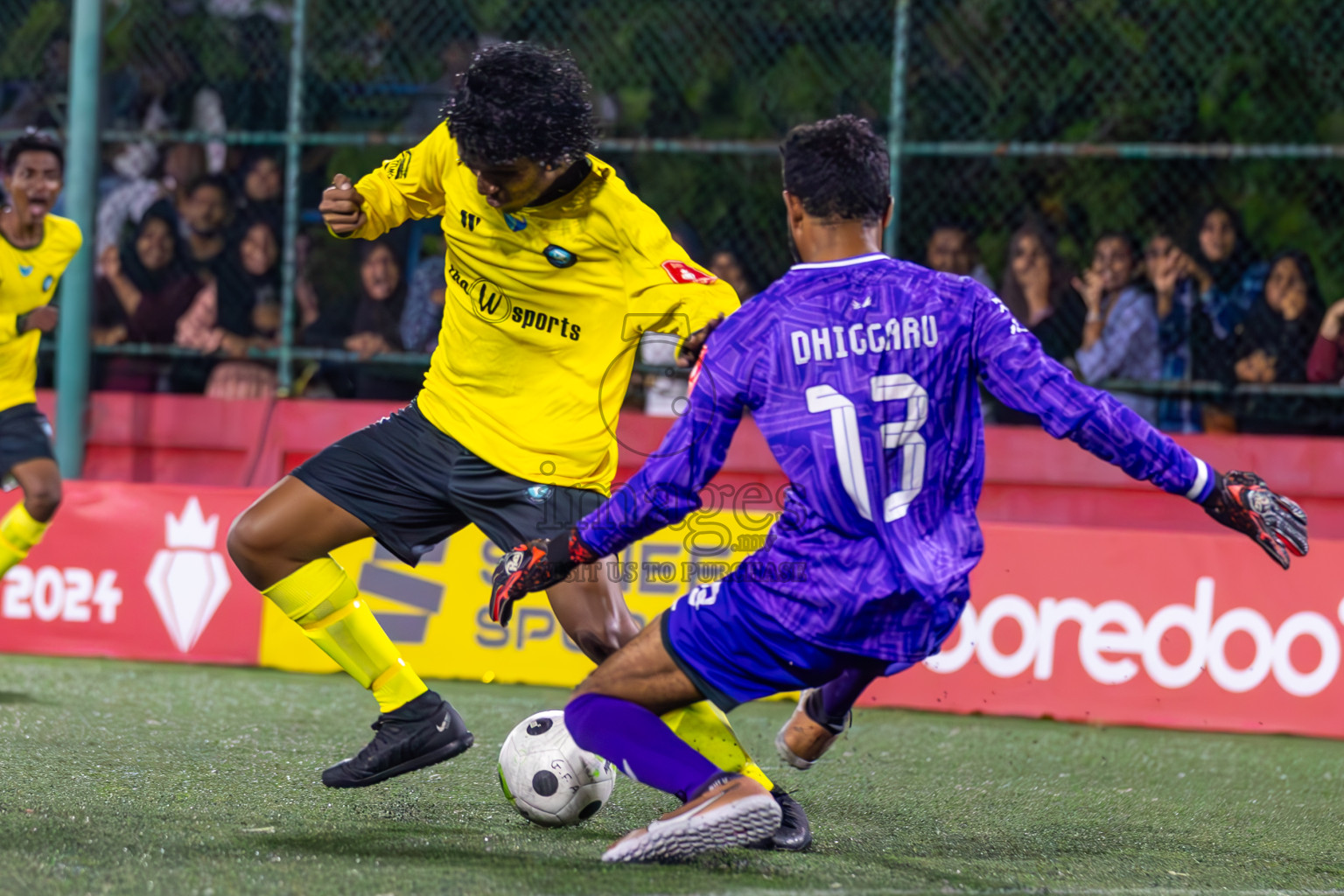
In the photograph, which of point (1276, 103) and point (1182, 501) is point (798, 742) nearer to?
point (1182, 501)

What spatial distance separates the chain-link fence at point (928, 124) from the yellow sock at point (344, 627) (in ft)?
13.2

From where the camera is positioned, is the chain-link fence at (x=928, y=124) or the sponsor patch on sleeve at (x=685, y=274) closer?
the sponsor patch on sleeve at (x=685, y=274)

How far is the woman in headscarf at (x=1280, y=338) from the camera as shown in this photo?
7.59 metres

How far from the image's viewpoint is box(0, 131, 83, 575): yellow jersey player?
6.54 meters

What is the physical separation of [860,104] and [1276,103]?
237 cm

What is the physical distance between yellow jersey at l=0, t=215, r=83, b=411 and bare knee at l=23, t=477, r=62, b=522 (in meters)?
0.44

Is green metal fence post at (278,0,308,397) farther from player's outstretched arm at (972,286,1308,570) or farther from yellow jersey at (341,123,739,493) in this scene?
player's outstretched arm at (972,286,1308,570)

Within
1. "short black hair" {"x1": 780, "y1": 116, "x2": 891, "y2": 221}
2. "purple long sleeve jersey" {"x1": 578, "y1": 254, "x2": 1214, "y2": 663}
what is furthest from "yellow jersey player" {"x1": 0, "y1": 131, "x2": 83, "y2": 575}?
"short black hair" {"x1": 780, "y1": 116, "x2": 891, "y2": 221}

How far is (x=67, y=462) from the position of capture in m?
8.22

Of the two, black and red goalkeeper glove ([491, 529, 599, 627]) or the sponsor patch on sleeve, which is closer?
black and red goalkeeper glove ([491, 529, 599, 627])

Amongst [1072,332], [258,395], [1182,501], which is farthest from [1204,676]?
[258,395]

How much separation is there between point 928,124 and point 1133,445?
610 cm

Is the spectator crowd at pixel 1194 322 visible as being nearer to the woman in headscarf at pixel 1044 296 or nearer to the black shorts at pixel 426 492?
the woman in headscarf at pixel 1044 296

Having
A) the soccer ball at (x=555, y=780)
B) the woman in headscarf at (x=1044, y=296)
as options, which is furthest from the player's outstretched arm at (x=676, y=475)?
the woman in headscarf at (x=1044, y=296)
